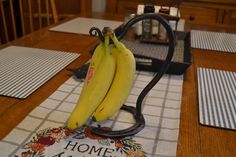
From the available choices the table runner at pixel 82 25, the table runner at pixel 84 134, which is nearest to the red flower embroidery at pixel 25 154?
the table runner at pixel 84 134

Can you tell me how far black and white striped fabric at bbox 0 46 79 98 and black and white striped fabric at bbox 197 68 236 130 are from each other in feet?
1.64

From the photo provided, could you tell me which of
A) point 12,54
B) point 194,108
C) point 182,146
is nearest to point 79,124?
point 182,146

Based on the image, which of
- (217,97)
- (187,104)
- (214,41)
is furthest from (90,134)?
(214,41)

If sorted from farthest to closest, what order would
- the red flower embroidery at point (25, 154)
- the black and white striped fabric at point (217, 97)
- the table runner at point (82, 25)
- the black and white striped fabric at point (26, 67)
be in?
the table runner at point (82, 25)
the black and white striped fabric at point (26, 67)
the black and white striped fabric at point (217, 97)
the red flower embroidery at point (25, 154)

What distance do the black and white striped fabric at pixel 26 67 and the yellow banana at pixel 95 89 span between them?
0.26 meters

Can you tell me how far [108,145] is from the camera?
0.63 metres

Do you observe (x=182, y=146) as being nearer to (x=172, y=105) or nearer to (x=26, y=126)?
(x=172, y=105)

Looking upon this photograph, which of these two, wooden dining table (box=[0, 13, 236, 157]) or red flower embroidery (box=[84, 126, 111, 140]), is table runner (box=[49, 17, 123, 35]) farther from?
red flower embroidery (box=[84, 126, 111, 140])

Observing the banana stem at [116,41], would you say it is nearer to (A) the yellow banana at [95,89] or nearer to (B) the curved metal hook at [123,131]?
(A) the yellow banana at [95,89]

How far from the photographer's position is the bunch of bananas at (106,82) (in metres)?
0.64

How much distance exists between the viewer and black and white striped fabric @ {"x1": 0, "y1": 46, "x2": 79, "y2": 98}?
876mm

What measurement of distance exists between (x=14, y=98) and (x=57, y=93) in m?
0.12

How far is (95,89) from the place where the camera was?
0.63m

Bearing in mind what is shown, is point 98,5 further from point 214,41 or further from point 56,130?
point 56,130
